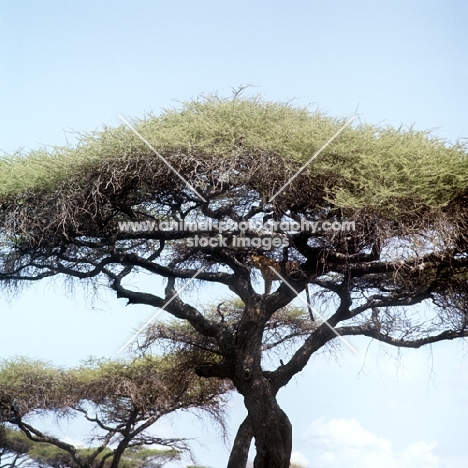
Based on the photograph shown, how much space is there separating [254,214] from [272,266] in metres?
1.63

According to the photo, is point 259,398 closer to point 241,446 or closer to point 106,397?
point 241,446

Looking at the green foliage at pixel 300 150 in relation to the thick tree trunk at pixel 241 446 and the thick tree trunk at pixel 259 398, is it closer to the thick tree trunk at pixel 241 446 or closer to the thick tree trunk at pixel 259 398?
the thick tree trunk at pixel 259 398

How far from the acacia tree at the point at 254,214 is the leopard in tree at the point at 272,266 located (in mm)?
42

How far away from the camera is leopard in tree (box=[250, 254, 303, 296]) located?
1347 centimetres

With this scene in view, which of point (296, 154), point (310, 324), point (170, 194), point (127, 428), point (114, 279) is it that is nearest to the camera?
point (296, 154)

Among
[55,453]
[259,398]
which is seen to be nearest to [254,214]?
[259,398]

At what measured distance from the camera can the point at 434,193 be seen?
12.3 metres

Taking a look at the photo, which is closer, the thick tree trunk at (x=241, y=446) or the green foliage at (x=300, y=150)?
the green foliage at (x=300, y=150)

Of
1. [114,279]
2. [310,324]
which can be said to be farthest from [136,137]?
[310,324]

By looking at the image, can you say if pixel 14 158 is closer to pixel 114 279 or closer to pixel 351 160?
pixel 114 279

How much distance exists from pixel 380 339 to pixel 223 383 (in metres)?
6.65

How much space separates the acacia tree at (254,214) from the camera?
12.1 metres

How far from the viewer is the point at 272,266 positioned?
1430cm

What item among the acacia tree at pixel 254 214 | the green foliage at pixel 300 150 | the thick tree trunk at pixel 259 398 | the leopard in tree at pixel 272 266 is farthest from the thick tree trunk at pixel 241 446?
the green foliage at pixel 300 150
